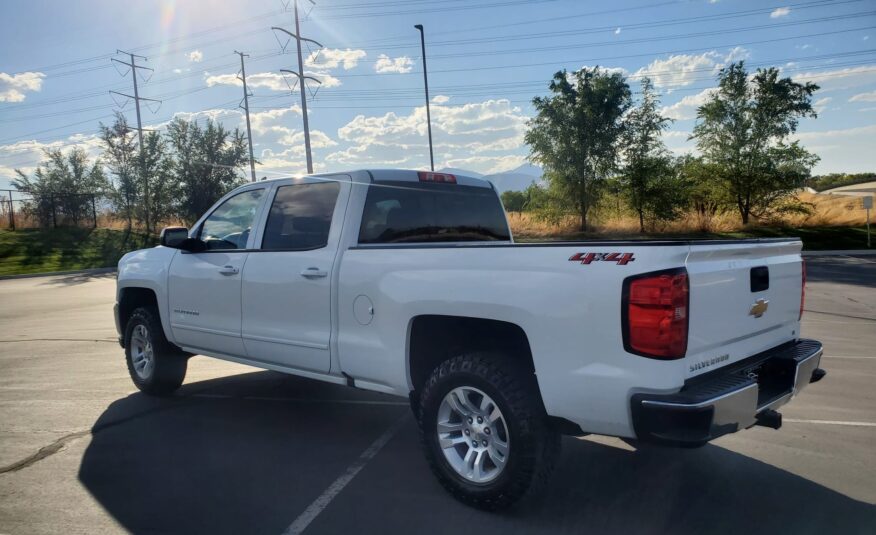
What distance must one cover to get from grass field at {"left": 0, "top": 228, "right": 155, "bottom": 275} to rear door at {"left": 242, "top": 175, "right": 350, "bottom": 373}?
24.3m

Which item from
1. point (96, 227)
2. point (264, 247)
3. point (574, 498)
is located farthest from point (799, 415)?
point (96, 227)

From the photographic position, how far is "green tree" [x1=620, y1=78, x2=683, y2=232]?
32406 mm

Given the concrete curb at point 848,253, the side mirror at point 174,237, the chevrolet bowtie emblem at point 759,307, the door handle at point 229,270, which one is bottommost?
the concrete curb at point 848,253

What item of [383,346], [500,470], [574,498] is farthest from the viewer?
[383,346]

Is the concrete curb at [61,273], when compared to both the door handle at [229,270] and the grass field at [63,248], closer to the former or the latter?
the grass field at [63,248]

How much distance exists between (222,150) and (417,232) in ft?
125

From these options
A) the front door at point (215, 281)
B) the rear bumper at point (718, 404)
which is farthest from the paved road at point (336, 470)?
the front door at point (215, 281)

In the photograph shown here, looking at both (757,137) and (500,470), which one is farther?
(757,137)

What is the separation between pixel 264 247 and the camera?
4.98 meters

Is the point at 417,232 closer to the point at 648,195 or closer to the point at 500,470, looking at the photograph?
the point at 500,470

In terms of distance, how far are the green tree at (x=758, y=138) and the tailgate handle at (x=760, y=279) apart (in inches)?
1286

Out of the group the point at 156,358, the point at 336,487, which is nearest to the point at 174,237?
the point at 156,358

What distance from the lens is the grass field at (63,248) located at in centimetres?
2650

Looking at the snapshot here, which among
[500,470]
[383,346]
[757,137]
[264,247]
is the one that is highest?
[757,137]
